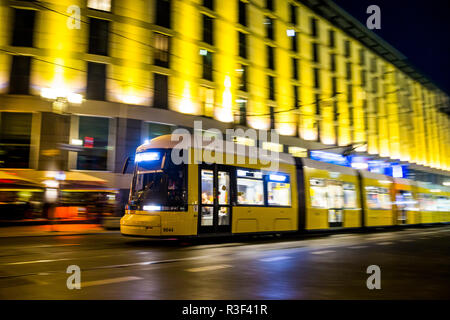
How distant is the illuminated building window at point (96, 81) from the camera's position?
22.7m

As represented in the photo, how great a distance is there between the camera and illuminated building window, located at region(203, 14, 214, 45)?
27.9 metres

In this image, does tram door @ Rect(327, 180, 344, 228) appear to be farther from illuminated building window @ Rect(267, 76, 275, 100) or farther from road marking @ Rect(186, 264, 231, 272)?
illuminated building window @ Rect(267, 76, 275, 100)

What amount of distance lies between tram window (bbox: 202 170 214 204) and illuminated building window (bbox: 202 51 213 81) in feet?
55.7

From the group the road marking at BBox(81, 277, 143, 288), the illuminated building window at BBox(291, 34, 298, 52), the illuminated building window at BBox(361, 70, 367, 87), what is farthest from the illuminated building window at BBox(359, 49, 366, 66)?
the road marking at BBox(81, 277, 143, 288)

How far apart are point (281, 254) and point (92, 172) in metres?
16.1

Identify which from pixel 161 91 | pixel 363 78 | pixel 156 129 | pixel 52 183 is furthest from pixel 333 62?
pixel 52 183

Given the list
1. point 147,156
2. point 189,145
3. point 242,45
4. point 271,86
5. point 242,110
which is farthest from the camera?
point 271,86

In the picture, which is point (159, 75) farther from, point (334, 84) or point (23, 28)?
point (334, 84)

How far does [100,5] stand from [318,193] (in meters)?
17.8

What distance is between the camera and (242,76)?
3036 cm

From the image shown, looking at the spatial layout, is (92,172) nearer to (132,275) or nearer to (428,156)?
(132,275)

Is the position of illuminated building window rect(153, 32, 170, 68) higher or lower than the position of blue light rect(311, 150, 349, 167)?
higher
